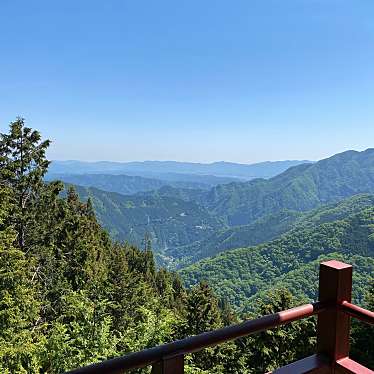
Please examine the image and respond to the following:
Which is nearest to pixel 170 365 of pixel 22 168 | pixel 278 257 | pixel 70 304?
pixel 70 304

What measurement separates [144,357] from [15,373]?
403 inches

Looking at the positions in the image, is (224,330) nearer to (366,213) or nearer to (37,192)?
(37,192)

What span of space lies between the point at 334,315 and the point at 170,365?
0.89m

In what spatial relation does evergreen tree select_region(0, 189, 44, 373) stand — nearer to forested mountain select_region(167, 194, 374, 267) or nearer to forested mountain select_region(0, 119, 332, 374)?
forested mountain select_region(0, 119, 332, 374)

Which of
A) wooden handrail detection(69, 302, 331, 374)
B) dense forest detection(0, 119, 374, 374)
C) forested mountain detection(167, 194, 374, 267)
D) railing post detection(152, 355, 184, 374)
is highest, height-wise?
wooden handrail detection(69, 302, 331, 374)

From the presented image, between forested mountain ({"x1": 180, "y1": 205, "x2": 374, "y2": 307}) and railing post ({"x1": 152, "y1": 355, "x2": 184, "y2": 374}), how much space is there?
79254 millimetres

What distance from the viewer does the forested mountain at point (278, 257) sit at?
274 ft

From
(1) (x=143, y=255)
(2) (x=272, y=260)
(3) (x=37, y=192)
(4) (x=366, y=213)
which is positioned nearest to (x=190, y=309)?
(3) (x=37, y=192)

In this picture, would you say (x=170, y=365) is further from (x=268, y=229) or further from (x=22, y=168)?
(x=268, y=229)

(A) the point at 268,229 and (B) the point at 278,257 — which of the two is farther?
(A) the point at 268,229

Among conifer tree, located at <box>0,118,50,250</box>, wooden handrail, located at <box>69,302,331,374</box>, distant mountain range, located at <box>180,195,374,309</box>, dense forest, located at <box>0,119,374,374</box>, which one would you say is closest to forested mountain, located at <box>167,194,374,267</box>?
distant mountain range, located at <box>180,195,374,309</box>

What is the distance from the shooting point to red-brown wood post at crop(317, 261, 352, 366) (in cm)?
181

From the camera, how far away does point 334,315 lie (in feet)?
5.96

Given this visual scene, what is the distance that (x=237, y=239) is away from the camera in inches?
7205
